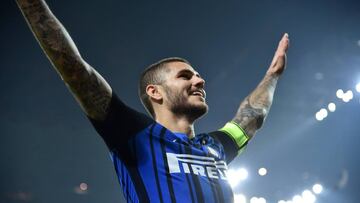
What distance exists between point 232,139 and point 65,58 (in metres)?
1.61

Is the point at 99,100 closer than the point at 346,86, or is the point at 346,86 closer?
the point at 99,100

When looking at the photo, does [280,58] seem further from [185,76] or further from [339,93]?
[339,93]

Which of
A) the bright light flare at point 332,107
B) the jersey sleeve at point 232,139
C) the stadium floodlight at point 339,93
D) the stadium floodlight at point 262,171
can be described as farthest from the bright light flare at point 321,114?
the jersey sleeve at point 232,139

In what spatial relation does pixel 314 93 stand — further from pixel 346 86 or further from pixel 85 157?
pixel 85 157

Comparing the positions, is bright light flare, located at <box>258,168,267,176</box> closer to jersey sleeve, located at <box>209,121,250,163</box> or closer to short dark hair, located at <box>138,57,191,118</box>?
jersey sleeve, located at <box>209,121,250,163</box>

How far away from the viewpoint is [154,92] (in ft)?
8.98

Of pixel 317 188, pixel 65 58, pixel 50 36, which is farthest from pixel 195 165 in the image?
pixel 317 188

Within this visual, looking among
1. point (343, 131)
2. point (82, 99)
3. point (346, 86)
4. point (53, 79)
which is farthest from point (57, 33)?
point (343, 131)

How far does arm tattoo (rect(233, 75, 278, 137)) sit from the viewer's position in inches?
126

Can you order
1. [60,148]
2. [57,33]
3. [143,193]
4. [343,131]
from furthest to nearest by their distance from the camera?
[60,148] → [343,131] → [143,193] → [57,33]

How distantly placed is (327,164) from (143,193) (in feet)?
45.6

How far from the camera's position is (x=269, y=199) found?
15.8 m

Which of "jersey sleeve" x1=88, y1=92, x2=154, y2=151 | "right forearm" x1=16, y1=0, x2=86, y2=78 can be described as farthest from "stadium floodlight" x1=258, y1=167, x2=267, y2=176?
"right forearm" x1=16, y1=0, x2=86, y2=78

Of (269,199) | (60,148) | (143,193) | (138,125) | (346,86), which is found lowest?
(143,193)
